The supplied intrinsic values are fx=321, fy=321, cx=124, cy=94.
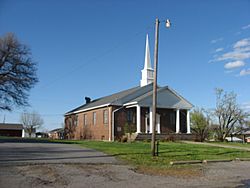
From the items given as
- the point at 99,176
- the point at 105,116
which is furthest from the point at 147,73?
the point at 99,176

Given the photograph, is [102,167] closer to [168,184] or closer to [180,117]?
[168,184]

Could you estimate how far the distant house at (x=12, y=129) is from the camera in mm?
88562

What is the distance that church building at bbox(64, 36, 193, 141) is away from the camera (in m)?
35.2

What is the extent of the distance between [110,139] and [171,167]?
21783 millimetres

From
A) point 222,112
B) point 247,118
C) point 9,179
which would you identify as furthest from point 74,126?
point 9,179

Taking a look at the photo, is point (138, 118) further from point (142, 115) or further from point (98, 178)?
point (98, 178)

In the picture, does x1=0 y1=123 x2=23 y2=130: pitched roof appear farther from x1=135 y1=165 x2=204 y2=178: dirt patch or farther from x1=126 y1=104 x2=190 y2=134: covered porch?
x1=135 y1=165 x2=204 y2=178: dirt patch

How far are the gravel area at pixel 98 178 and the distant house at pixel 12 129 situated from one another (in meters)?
81.3

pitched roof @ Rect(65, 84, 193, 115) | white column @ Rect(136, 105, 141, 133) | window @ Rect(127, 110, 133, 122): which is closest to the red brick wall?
pitched roof @ Rect(65, 84, 193, 115)

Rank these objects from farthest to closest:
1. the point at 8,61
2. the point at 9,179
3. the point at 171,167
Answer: the point at 8,61 → the point at 171,167 → the point at 9,179

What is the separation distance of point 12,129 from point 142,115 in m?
65.3

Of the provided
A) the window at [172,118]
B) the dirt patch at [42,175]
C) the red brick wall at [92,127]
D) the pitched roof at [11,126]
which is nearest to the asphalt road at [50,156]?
the dirt patch at [42,175]

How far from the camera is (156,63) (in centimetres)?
1761

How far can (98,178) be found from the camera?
1048 cm
